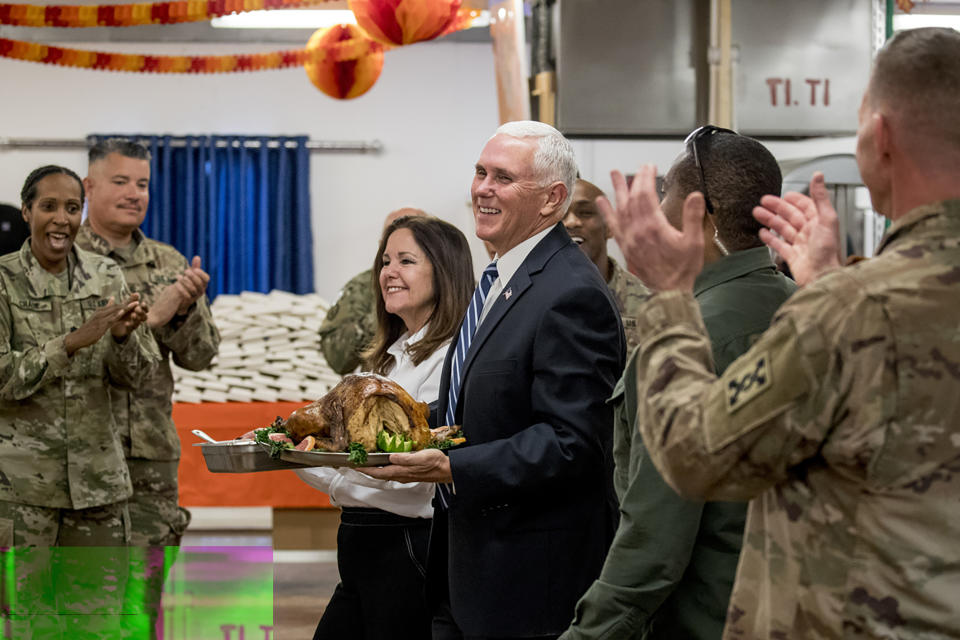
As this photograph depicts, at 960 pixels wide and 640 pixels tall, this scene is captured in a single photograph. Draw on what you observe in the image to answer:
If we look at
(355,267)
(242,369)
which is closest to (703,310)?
(242,369)

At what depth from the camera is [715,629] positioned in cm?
158

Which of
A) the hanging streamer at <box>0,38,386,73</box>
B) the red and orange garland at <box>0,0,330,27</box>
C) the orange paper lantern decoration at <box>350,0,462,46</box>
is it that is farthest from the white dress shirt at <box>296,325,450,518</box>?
the hanging streamer at <box>0,38,386,73</box>

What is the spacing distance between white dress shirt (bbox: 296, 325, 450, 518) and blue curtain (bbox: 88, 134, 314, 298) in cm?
655

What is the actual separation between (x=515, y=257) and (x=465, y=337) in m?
0.20

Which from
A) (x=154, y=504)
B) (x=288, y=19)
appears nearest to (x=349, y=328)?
(x=154, y=504)

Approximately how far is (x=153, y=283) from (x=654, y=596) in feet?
9.58

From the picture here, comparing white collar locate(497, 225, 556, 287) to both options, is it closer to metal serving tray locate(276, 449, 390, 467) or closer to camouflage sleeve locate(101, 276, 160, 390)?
metal serving tray locate(276, 449, 390, 467)

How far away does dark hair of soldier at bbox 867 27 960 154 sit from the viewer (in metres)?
1.13

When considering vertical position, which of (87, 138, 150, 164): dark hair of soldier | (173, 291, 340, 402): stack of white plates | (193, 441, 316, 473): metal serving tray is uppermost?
(87, 138, 150, 164): dark hair of soldier

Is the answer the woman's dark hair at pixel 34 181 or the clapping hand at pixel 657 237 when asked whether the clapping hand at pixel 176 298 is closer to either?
the woman's dark hair at pixel 34 181

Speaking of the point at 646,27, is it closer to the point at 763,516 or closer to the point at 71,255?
the point at 71,255

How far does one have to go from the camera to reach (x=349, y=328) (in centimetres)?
428

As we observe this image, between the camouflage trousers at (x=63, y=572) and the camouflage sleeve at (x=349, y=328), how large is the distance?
3.71ft

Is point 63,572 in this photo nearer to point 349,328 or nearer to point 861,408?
point 349,328
